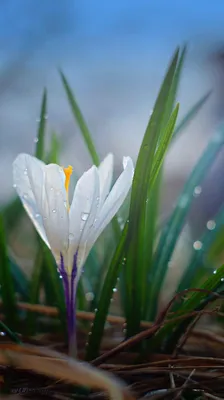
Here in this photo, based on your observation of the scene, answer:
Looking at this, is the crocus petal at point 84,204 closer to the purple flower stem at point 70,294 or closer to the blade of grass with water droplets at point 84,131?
the purple flower stem at point 70,294

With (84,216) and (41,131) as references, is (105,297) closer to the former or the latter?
(84,216)

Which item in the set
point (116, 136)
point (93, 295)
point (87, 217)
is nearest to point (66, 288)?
point (87, 217)

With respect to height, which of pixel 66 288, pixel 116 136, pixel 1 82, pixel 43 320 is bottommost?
pixel 43 320

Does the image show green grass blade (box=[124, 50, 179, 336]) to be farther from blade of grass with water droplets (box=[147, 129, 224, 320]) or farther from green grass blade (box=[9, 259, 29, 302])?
green grass blade (box=[9, 259, 29, 302])

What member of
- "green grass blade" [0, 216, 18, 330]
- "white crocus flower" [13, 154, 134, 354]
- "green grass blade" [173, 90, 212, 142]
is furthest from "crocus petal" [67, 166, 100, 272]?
"green grass blade" [173, 90, 212, 142]

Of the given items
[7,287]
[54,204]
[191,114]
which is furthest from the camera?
[191,114]

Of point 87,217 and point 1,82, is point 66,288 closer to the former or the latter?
point 87,217

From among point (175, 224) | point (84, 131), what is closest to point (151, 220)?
point (175, 224)

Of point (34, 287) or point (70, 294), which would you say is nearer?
point (70, 294)
